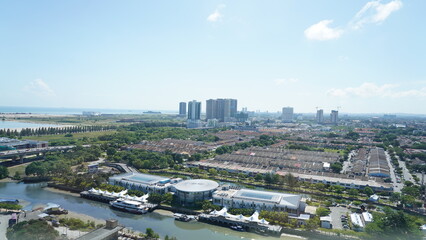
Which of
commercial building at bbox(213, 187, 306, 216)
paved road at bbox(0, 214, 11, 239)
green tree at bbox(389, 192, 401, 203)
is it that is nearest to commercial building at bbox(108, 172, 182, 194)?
commercial building at bbox(213, 187, 306, 216)

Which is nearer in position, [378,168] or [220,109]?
[378,168]

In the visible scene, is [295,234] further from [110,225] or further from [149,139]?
[149,139]

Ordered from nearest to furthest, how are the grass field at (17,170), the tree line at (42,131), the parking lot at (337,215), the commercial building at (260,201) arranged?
the parking lot at (337,215) → the commercial building at (260,201) → the grass field at (17,170) → the tree line at (42,131)

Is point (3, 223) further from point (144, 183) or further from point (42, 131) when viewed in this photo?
point (42, 131)

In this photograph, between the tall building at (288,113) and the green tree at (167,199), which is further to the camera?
the tall building at (288,113)

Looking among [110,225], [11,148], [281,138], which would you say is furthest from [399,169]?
[11,148]

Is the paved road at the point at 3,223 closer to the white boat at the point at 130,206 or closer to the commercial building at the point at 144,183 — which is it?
the white boat at the point at 130,206

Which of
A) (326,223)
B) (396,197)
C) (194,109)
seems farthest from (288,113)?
(326,223)

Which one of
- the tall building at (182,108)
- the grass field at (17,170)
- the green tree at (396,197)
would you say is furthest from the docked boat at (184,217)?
the tall building at (182,108)
